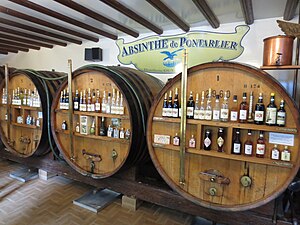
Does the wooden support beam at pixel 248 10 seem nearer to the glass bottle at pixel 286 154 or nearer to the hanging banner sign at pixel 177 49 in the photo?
the hanging banner sign at pixel 177 49

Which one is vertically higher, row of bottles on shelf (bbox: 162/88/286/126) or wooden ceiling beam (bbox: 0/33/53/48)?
wooden ceiling beam (bbox: 0/33/53/48)

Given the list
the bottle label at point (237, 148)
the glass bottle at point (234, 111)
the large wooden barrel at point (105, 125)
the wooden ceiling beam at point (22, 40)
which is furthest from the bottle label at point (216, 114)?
the wooden ceiling beam at point (22, 40)

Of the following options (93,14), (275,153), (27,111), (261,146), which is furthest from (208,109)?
(27,111)

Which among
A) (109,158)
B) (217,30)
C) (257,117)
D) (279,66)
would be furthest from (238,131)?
(217,30)

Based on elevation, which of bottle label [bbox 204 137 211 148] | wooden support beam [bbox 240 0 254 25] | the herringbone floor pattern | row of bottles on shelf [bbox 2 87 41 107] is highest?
wooden support beam [bbox 240 0 254 25]

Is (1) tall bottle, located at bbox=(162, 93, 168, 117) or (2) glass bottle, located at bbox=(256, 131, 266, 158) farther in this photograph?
(1) tall bottle, located at bbox=(162, 93, 168, 117)

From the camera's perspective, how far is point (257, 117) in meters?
1.71

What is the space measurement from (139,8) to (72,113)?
1.52 metres

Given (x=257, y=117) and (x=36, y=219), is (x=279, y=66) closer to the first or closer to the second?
(x=257, y=117)

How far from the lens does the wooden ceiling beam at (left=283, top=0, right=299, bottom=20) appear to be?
2116mm

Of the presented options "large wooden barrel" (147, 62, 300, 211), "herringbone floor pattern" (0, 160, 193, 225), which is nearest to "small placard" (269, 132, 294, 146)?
"large wooden barrel" (147, 62, 300, 211)

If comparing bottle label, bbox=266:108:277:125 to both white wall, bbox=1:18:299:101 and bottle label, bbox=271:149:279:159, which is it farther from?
white wall, bbox=1:18:299:101

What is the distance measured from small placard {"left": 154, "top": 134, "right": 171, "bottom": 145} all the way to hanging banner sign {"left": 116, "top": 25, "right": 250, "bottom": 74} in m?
1.43

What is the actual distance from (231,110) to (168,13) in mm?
1386
